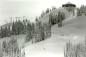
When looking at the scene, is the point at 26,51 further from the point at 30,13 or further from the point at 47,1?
the point at 47,1

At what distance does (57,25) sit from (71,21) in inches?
43.4

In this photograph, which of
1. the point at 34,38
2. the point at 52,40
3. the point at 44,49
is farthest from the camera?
the point at 34,38

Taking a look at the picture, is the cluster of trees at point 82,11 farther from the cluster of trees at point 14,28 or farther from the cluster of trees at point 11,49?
the cluster of trees at point 11,49

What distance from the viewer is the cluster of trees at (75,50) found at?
894 centimetres

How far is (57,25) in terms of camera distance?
13.5 m

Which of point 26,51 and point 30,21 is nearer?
point 26,51

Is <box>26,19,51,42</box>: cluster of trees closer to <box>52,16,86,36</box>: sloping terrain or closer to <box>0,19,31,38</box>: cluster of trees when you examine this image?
<box>52,16,86,36</box>: sloping terrain

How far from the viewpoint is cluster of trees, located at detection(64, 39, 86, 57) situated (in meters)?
8.94

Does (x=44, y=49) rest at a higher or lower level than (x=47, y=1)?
lower

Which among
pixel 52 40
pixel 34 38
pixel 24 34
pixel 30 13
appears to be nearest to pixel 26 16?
pixel 30 13

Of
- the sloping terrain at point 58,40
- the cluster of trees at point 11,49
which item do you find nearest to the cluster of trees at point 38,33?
the sloping terrain at point 58,40

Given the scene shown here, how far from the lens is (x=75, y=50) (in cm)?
917

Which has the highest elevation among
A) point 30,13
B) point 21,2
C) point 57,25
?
point 21,2

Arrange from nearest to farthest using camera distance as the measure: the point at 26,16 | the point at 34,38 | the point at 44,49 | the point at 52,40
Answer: the point at 44,49 → the point at 52,40 → the point at 34,38 → the point at 26,16
